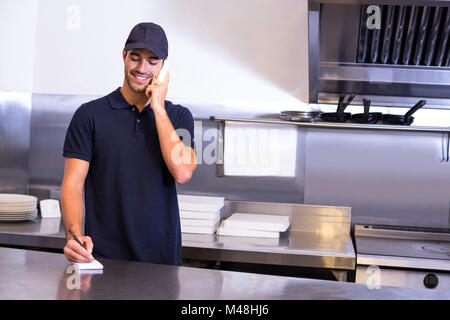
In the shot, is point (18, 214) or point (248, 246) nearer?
point (248, 246)

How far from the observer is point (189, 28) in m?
3.97

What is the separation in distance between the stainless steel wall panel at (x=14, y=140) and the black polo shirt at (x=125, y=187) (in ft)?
5.80

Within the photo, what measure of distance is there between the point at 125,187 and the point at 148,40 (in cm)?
56

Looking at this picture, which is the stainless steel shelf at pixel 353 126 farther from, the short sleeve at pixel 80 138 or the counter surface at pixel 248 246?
the short sleeve at pixel 80 138

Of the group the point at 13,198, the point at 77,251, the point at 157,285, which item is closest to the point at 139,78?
the point at 77,251

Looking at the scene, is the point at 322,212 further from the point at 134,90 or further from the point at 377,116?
the point at 134,90

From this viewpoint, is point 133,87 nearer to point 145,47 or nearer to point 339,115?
point 145,47

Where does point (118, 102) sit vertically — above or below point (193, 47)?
below

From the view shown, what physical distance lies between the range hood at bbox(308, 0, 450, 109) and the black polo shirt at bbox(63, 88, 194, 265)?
1.30 m

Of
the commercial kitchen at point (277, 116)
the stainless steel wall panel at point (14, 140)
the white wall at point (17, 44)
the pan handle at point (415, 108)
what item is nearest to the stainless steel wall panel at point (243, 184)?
the commercial kitchen at point (277, 116)

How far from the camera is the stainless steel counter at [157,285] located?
5.48 feet

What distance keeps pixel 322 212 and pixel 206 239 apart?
815 millimetres

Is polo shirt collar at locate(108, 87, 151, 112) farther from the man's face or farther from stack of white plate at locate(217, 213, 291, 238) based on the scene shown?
stack of white plate at locate(217, 213, 291, 238)

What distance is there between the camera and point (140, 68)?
241cm
